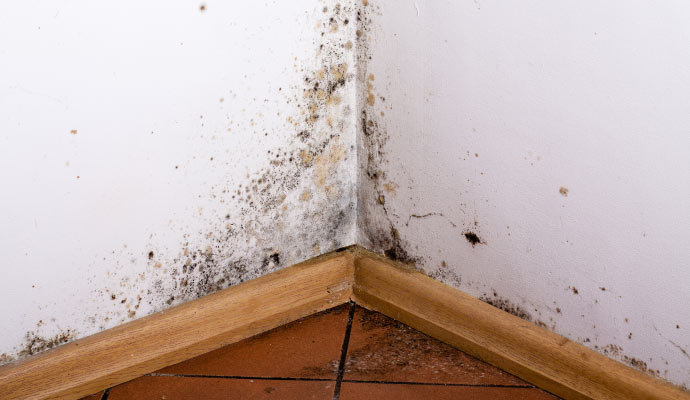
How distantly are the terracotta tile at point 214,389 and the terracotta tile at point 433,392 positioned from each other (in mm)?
46

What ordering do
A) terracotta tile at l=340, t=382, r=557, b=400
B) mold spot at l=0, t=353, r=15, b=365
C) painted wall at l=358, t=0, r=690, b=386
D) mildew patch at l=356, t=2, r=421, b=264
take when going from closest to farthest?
1. painted wall at l=358, t=0, r=690, b=386
2. mold spot at l=0, t=353, r=15, b=365
3. terracotta tile at l=340, t=382, r=557, b=400
4. mildew patch at l=356, t=2, r=421, b=264

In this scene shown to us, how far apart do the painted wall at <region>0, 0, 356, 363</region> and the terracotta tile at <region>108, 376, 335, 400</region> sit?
0.42 ft

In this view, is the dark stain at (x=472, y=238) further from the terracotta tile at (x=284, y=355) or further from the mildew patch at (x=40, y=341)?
the mildew patch at (x=40, y=341)

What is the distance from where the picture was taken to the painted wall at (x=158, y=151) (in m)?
1.11

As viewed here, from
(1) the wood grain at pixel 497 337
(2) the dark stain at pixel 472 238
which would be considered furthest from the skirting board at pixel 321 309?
(2) the dark stain at pixel 472 238

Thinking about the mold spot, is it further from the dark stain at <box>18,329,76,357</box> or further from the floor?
the floor

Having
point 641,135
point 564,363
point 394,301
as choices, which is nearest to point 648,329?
point 564,363

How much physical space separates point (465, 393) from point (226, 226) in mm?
514

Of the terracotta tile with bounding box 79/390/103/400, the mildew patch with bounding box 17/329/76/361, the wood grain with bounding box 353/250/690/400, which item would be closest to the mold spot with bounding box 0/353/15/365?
the mildew patch with bounding box 17/329/76/361

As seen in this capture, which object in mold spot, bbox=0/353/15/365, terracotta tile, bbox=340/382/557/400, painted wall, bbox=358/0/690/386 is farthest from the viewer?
terracotta tile, bbox=340/382/557/400

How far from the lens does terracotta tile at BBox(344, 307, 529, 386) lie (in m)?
1.35

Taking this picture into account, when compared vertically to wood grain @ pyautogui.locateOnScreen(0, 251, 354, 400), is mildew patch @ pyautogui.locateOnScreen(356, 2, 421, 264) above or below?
above

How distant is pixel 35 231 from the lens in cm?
116

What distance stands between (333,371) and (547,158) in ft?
1.76
